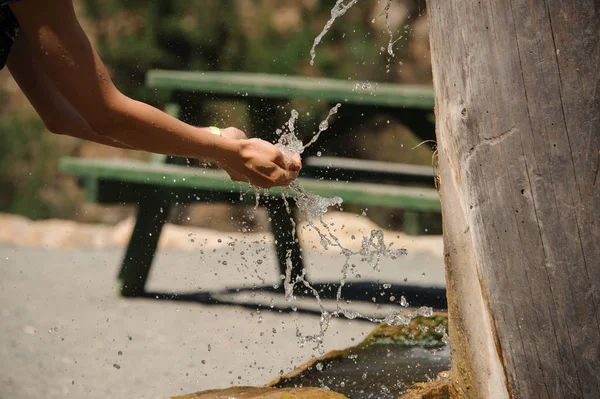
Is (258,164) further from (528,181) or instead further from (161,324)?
(161,324)

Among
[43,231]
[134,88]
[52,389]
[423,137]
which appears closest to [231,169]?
[52,389]

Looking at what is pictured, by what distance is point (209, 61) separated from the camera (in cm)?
887

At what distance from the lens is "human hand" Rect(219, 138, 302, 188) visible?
210 cm

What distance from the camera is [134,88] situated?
8.86m

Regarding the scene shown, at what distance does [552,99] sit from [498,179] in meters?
0.19

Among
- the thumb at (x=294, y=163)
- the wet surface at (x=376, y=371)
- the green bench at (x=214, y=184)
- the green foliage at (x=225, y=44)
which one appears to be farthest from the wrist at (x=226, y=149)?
the green foliage at (x=225, y=44)

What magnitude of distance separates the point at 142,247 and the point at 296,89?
1215 mm

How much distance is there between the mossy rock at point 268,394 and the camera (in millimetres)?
1986

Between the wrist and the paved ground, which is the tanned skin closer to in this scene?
the wrist

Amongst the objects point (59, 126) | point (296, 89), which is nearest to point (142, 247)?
point (296, 89)

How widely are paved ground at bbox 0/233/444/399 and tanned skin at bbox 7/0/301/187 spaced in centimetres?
125

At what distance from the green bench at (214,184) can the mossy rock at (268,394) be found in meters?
2.13

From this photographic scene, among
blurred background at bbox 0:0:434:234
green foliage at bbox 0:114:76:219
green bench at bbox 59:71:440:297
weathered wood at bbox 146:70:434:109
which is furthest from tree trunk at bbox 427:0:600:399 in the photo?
green foliage at bbox 0:114:76:219

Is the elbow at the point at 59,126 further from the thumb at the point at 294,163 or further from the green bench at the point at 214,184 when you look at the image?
the green bench at the point at 214,184
